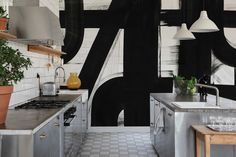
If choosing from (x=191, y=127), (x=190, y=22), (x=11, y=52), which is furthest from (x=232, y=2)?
(x=11, y=52)

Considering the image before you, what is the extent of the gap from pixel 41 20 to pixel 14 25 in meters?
0.29

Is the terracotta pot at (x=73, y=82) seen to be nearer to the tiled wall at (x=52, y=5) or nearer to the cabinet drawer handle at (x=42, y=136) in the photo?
the tiled wall at (x=52, y=5)

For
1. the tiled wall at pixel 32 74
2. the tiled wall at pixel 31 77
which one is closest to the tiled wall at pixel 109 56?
the tiled wall at pixel 32 74

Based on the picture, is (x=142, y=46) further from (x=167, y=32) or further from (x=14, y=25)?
(x=14, y=25)

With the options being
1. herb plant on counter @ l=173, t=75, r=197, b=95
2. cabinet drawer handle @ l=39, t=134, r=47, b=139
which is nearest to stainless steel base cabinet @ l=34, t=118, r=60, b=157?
cabinet drawer handle @ l=39, t=134, r=47, b=139

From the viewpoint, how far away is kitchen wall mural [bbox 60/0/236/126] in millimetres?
6406

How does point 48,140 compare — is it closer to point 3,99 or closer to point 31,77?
point 3,99

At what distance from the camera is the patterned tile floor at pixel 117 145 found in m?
4.70

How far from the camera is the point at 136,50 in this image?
21.2 ft

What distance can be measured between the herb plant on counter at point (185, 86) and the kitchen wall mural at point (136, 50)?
5.23ft

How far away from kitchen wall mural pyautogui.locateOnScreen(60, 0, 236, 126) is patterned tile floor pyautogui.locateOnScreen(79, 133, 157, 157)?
18.3 inches

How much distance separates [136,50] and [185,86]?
1.99 m

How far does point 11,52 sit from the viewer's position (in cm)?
220

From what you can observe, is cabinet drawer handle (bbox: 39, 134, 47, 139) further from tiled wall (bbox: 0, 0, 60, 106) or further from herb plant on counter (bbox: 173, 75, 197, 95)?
herb plant on counter (bbox: 173, 75, 197, 95)
